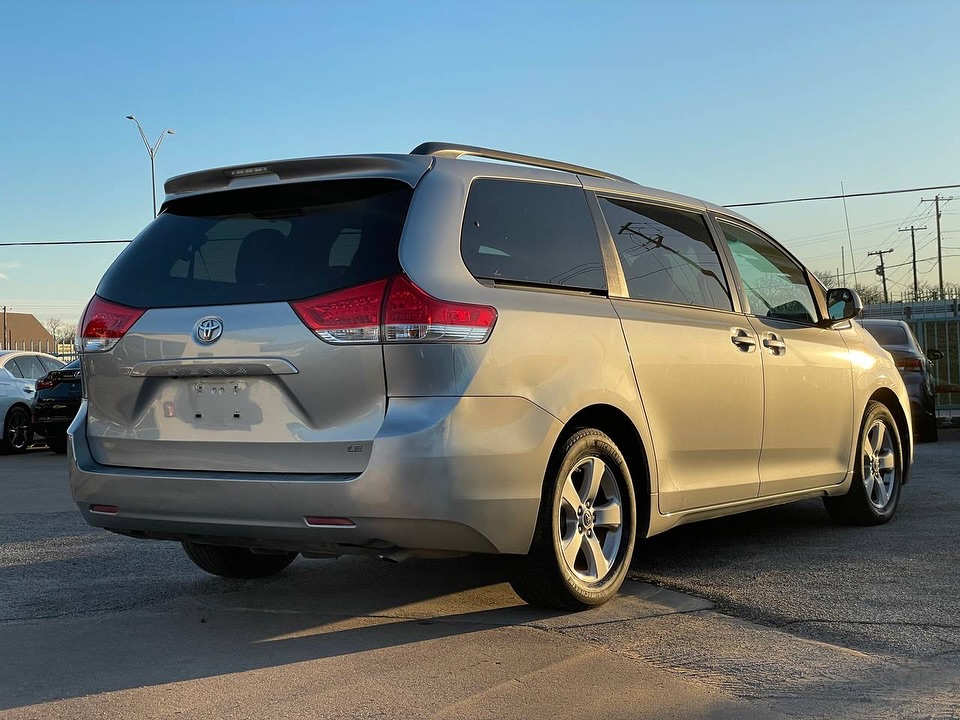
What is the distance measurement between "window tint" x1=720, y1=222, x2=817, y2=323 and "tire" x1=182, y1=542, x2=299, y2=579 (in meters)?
2.88

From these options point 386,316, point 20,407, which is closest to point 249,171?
point 386,316

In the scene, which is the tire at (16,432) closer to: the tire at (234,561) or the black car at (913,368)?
the black car at (913,368)

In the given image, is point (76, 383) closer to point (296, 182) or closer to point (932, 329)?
point (296, 182)

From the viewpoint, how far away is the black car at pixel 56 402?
51.0 ft

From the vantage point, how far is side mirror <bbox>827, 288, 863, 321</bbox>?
702 cm

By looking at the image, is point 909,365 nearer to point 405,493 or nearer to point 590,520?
point 590,520

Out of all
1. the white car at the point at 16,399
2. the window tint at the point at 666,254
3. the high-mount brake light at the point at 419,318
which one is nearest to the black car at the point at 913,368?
the window tint at the point at 666,254

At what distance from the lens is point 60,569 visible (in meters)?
6.05

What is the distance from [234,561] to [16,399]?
1243 cm

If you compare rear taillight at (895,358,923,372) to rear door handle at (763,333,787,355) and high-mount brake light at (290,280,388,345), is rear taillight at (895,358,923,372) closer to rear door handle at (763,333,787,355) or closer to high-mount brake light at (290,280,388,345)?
rear door handle at (763,333,787,355)

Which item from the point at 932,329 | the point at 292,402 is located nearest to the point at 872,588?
the point at 292,402

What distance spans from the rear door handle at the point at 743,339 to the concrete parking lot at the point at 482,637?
1126mm

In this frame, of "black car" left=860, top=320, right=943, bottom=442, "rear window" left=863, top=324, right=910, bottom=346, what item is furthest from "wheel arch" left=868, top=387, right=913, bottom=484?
"rear window" left=863, top=324, right=910, bottom=346

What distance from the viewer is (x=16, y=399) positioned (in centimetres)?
1680
